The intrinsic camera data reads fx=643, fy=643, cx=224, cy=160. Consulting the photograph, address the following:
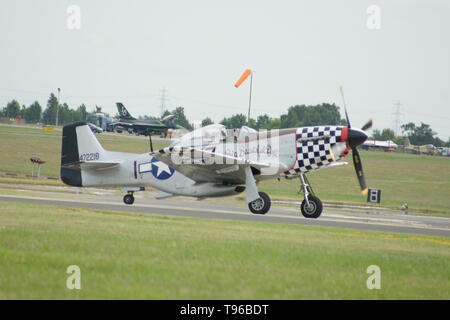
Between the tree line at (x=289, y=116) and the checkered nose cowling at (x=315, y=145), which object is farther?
the tree line at (x=289, y=116)

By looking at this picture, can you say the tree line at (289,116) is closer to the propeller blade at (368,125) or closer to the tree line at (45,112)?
the tree line at (45,112)

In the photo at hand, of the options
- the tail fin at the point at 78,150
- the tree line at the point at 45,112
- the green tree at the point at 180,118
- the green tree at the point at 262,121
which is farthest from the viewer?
the tree line at the point at 45,112

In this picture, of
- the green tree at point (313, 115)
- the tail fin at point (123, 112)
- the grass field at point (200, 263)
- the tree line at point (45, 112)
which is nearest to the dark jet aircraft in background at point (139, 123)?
the tail fin at point (123, 112)

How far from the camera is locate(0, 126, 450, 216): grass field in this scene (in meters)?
38.7

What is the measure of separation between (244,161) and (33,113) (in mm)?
128818

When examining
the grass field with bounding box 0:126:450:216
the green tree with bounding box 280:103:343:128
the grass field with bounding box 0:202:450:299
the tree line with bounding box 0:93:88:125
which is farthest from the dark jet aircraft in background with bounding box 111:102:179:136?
the grass field with bounding box 0:202:450:299

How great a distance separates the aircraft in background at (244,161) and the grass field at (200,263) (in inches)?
247

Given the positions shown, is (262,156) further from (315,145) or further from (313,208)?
(313,208)

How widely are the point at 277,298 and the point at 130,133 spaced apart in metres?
74.9

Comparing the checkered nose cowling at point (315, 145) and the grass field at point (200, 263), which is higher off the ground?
the checkered nose cowling at point (315, 145)

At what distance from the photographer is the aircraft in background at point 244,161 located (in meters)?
20.5

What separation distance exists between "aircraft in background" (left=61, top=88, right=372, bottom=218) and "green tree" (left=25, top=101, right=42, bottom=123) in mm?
119170
